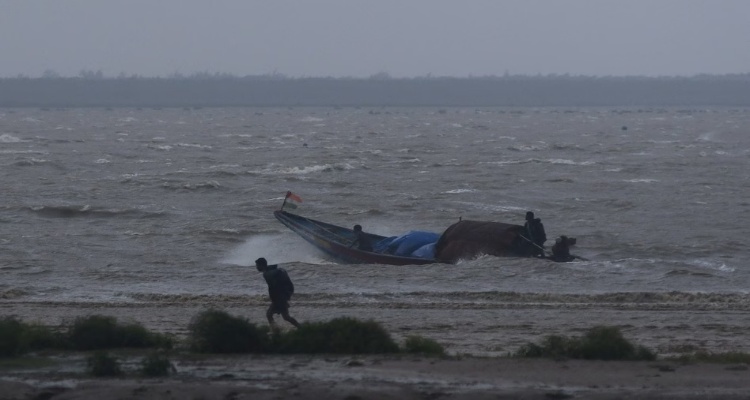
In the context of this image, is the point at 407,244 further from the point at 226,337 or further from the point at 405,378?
the point at 405,378

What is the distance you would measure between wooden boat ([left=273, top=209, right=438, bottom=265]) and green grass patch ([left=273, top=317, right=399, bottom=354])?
8.90 m

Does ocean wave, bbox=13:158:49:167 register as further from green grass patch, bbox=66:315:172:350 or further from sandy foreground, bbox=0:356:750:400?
sandy foreground, bbox=0:356:750:400

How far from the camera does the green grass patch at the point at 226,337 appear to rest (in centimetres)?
1080

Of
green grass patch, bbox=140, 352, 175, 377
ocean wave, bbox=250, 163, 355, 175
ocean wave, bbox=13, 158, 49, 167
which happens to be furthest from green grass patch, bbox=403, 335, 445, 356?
ocean wave, bbox=13, 158, 49, 167

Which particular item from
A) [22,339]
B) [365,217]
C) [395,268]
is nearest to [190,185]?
[365,217]

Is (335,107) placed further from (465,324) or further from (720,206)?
(465,324)

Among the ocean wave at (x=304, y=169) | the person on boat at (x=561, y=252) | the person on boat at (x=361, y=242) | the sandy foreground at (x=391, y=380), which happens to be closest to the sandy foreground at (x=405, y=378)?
the sandy foreground at (x=391, y=380)

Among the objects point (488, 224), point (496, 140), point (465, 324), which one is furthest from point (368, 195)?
point (496, 140)

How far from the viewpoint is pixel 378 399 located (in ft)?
29.4

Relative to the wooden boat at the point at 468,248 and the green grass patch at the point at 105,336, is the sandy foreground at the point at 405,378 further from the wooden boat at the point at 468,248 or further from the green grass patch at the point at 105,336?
the wooden boat at the point at 468,248

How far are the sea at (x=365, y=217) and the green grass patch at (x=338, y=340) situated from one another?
3941 mm

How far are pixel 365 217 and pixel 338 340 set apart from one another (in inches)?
715

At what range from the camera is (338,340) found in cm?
1077

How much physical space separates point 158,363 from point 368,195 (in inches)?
970
